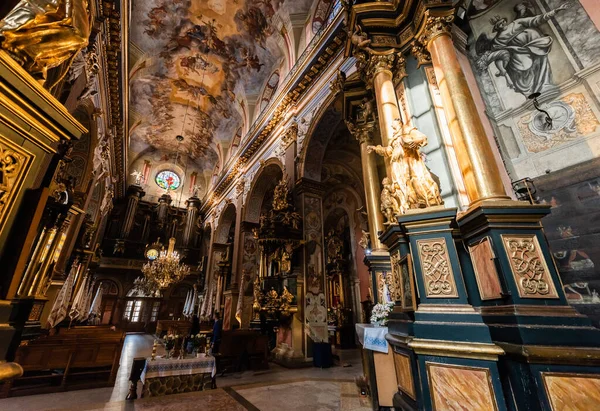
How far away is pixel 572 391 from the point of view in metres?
1.60

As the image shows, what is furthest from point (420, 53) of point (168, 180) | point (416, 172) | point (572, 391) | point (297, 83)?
point (168, 180)

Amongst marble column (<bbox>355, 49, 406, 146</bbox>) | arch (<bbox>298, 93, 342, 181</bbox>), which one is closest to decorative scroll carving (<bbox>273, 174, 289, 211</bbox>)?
arch (<bbox>298, 93, 342, 181</bbox>)

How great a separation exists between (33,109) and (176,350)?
178 inches

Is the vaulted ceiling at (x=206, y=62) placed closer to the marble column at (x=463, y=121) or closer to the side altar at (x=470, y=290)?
the marble column at (x=463, y=121)

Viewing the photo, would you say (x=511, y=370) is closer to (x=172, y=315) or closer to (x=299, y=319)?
(x=299, y=319)

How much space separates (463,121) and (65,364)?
25.3ft

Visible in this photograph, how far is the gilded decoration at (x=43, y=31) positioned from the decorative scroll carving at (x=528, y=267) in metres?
3.15

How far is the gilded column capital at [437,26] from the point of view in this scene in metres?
3.38

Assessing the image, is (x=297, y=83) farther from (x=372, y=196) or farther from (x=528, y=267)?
(x=528, y=267)

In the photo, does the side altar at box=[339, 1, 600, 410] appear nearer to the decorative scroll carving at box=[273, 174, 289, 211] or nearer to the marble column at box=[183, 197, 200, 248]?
the decorative scroll carving at box=[273, 174, 289, 211]

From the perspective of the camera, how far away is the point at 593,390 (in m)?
1.55

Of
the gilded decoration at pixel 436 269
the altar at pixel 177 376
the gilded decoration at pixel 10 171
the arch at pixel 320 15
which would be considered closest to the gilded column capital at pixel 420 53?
the gilded decoration at pixel 436 269

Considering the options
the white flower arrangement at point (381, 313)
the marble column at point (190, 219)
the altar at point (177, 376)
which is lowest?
the altar at point (177, 376)

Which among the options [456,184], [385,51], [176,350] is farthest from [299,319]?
[385,51]
